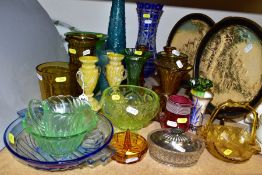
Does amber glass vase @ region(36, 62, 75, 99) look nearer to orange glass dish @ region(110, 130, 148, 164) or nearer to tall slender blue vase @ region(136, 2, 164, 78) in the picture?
orange glass dish @ region(110, 130, 148, 164)

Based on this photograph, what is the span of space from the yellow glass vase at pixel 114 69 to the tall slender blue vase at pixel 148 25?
255 millimetres

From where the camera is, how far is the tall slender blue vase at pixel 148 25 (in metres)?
1.23

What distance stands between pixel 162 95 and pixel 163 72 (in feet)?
0.31

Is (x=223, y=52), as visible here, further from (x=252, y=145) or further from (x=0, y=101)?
(x=0, y=101)

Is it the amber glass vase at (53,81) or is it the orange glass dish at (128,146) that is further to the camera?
the amber glass vase at (53,81)

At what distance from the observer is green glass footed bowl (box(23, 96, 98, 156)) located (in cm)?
77

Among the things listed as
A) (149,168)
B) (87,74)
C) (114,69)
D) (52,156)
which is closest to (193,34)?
(114,69)

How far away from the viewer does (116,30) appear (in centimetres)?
124

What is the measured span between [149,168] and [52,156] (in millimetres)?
270

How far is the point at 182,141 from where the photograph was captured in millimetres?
891

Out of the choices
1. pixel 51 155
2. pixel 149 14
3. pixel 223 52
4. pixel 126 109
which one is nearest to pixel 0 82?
pixel 51 155

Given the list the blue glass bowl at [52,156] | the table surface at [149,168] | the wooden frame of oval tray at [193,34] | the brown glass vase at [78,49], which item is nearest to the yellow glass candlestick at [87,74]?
the brown glass vase at [78,49]

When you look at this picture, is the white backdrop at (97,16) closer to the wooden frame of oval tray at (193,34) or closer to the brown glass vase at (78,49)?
the wooden frame of oval tray at (193,34)

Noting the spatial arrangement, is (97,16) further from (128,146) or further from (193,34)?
(128,146)
